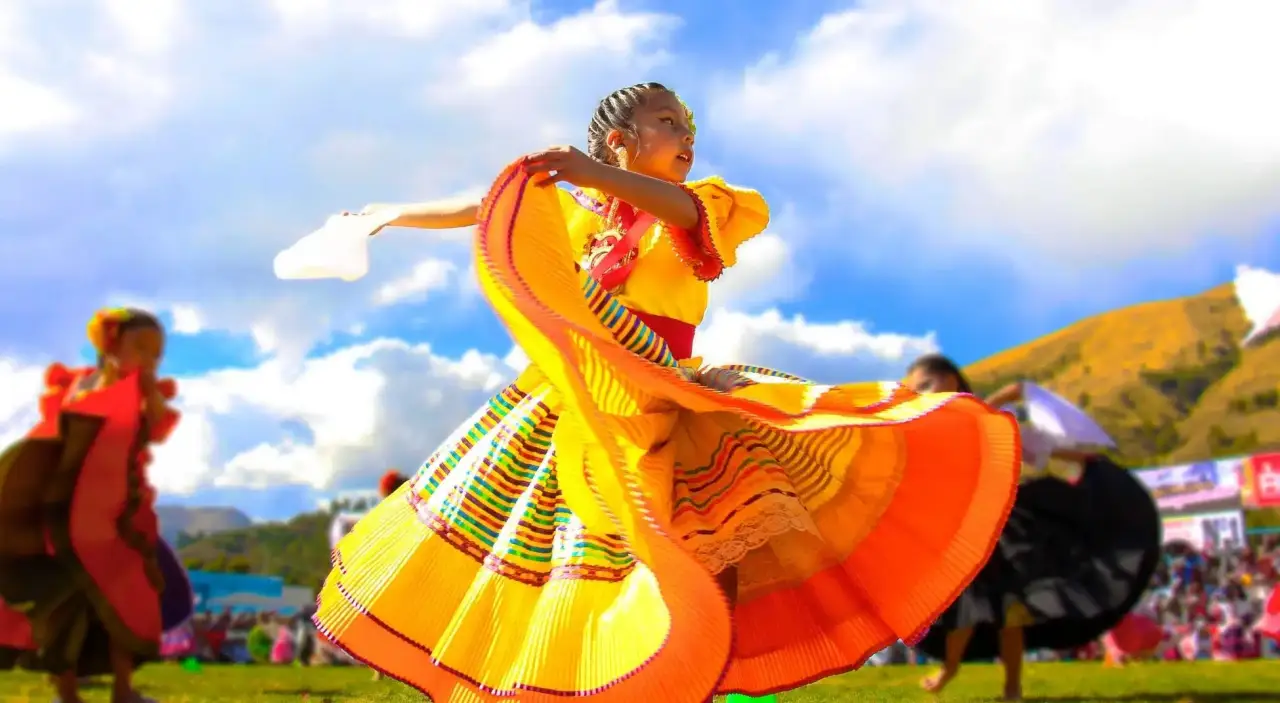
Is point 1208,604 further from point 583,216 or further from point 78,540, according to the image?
point 583,216

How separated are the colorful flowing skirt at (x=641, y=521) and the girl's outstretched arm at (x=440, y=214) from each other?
1.56 feet

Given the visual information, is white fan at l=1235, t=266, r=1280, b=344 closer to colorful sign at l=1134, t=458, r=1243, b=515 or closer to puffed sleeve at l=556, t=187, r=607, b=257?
puffed sleeve at l=556, t=187, r=607, b=257

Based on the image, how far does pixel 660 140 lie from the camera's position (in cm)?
334

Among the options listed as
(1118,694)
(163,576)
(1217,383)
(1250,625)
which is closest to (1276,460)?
(1250,625)

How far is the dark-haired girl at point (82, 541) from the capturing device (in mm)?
5777

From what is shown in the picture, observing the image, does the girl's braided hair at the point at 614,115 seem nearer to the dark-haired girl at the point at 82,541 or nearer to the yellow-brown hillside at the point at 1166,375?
the dark-haired girl at the point at 82,541

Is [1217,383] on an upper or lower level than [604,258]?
upper

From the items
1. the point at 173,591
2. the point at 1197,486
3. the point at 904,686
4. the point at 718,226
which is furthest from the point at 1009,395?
the point at 1197,486

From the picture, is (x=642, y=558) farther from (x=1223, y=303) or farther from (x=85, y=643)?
(x=1223, y=303)

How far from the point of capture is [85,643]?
577 centimetres

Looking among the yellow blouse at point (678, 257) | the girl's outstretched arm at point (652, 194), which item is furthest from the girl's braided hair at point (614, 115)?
the girl's outstretched arm at point (652, 194)

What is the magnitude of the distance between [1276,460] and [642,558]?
1170 inches

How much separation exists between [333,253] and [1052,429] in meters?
5.80

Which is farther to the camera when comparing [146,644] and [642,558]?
[146,644]
